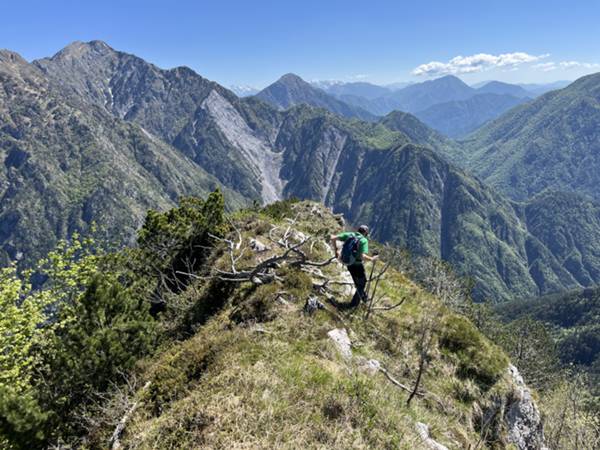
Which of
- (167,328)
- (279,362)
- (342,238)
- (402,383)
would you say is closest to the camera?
(279,362)

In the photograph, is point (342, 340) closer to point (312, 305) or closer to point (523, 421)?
point (312, 305)

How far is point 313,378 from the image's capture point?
925 centimetres

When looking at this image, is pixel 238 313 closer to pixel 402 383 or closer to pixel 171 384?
pixel 171 384

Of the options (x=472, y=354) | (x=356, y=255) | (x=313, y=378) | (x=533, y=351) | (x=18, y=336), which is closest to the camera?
(x=313, y=378)

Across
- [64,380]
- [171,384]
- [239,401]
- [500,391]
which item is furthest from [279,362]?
[500,391]

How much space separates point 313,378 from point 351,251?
6398 mm

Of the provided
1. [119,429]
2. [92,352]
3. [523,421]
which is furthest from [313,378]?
[523,421]

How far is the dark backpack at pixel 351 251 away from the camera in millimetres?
14709

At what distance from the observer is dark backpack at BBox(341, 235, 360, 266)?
48.3ft

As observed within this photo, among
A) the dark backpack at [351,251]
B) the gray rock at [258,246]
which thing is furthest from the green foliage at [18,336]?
the dark backpack at [351,251]

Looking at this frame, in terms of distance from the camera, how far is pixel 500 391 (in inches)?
554

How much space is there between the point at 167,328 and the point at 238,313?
5.63 m

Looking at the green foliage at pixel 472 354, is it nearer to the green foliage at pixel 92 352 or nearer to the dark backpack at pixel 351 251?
the dark backpack at pixel 351 251

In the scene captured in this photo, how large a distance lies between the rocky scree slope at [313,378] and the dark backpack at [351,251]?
1.75 metres
